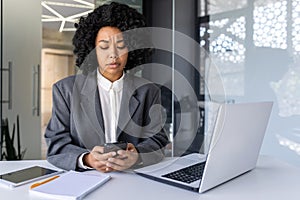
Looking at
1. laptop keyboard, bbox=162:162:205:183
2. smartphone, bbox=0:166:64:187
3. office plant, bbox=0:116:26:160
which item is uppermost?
laptop keyboard, bbox=162:162:205:183

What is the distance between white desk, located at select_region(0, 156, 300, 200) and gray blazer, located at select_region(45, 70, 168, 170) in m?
0.16

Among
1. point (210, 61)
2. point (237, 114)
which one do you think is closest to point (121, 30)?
point (237, 114)

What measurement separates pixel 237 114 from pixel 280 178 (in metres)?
0.31

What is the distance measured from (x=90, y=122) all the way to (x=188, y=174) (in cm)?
40

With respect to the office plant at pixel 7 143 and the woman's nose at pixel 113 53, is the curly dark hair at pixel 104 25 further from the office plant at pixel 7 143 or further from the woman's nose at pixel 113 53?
the office plant at pixel 7 143

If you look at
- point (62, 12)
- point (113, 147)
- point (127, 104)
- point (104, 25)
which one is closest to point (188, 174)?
point (113, 147)

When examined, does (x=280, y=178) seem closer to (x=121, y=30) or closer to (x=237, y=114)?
(x=237, y=114)

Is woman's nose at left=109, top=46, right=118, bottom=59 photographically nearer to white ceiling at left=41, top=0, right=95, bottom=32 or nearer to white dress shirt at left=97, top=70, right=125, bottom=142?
white dress shirt at left=97, top=70, right=125, bottom=142

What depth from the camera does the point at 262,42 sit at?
272 centimetres

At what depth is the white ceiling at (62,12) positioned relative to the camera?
3.09 m

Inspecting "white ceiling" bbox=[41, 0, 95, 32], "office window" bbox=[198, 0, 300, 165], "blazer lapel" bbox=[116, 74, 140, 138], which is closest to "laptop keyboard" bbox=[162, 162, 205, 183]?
"blazer lapel" bbox=[116, 74, 140, 138]

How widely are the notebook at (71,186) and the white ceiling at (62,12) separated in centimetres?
241

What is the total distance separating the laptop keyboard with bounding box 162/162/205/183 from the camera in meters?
0.88

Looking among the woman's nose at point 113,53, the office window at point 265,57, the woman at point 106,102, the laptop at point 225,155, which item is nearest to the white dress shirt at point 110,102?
the woman at point 106,102
